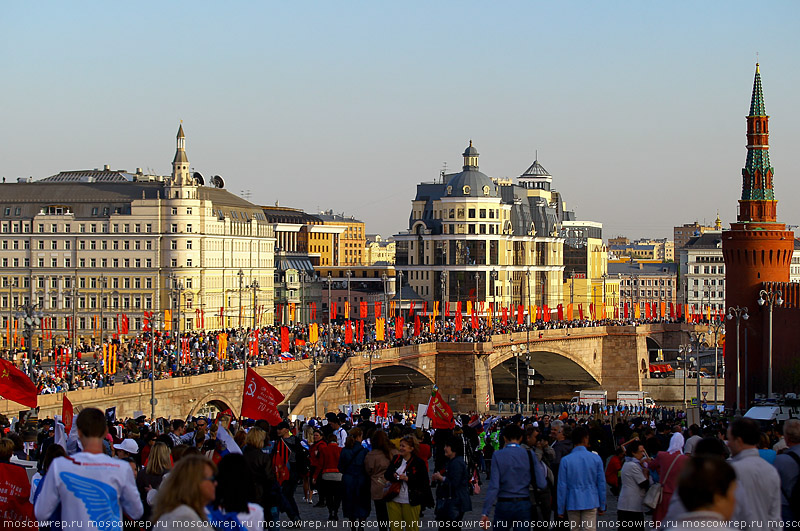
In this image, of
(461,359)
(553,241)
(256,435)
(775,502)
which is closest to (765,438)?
(775,502)

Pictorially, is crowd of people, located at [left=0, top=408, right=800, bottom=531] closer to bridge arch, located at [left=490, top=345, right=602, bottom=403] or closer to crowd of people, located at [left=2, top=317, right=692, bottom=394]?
crowd of people, located at [left=2, top=317, right=692, bottom=394]

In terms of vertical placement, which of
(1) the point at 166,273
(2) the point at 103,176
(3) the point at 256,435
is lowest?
(3) the point at 256,435

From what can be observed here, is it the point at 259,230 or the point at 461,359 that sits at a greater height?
the point at 259,230

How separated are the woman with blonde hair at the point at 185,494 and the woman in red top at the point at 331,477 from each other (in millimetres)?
11942

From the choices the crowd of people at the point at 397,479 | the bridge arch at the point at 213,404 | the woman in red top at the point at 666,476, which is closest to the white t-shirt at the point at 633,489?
the crowd of people at the point at 397,479

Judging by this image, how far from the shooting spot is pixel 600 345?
116 metres

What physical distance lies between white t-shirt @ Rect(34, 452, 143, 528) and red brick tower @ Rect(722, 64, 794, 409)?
72.5m

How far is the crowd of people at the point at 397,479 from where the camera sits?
10.2 meters

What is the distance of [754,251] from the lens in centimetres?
8362

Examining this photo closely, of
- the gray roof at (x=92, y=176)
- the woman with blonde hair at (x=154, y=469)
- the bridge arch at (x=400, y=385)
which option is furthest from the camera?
the gray roof at (x=92, y=176)

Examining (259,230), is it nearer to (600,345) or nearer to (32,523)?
(600,345)

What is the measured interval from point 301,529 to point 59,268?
304 ft

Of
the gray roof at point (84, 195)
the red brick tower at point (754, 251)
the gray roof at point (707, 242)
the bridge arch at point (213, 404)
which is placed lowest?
the bridge arch at point (213, 404)

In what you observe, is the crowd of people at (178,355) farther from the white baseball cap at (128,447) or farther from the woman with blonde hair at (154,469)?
the woman with blonde hair at (154,469)
